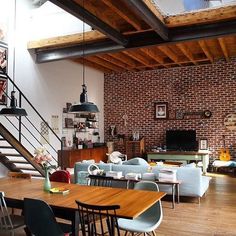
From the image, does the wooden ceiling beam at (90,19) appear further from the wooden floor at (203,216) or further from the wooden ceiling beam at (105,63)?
the wooden floor at (203,216)

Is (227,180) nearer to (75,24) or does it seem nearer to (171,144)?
(171,144)

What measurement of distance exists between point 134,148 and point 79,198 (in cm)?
676

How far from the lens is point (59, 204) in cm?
266

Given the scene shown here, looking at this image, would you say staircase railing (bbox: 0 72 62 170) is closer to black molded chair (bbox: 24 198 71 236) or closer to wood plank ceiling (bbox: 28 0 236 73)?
wood plank ceiling (bbox: 28 0 236 73)

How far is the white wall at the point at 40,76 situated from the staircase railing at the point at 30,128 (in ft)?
0.22

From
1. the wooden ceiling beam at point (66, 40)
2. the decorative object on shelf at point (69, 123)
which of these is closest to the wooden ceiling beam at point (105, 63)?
the wooden ceiling beam at point (66, 40)

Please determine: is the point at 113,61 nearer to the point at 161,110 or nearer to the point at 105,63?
the point at 105,63

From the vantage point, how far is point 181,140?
30.4ft

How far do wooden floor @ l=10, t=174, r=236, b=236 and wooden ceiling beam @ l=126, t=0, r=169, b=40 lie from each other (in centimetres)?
316

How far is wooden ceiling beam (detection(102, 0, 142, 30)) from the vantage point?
4.77 meters

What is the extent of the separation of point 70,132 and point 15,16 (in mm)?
3499

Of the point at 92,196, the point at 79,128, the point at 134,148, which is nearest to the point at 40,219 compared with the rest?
the point at 92,196

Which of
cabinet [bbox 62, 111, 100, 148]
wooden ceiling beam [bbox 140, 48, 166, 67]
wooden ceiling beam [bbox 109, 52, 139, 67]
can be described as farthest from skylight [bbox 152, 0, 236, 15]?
cabinet [bbox 62, 111, 100, 148]

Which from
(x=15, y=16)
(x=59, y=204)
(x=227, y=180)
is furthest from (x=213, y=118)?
(x=59, y=204)
